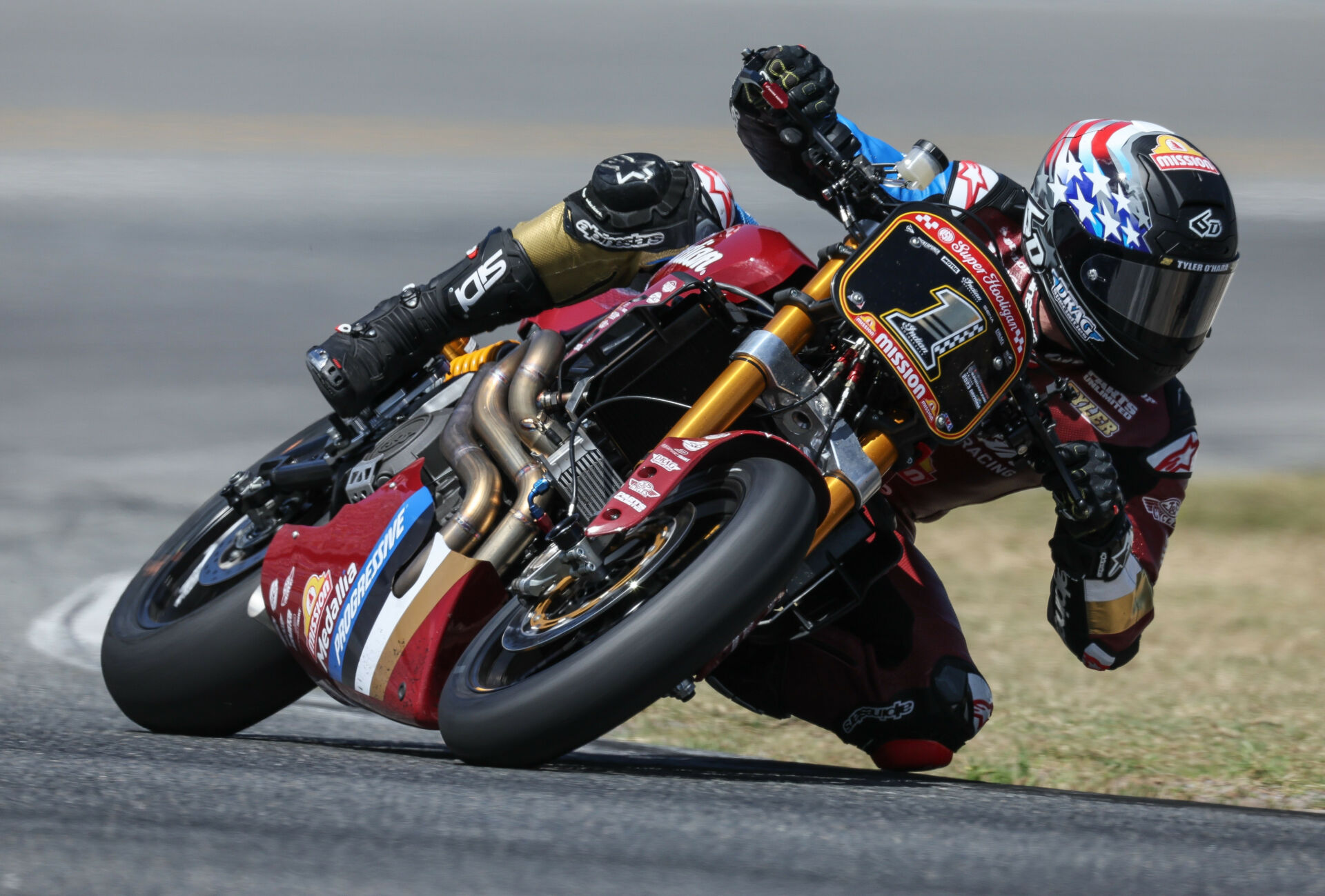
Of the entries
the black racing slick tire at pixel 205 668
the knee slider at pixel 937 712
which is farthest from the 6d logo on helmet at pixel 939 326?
the black racing slick tire at pixel 205 668

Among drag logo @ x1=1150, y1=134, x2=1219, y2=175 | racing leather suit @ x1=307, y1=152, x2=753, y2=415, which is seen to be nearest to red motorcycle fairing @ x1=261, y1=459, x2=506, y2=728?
racing leather suit @ x1=307, y1=152, x2=753, y2=415

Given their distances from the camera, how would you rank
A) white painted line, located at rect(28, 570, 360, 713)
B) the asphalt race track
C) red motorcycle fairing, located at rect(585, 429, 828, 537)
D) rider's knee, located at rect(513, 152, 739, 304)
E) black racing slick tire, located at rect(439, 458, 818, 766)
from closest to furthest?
the asphalt race track
black racing slick tire, located at rect(439, 458, 818, 766)
red motorcycle fairing, located at rect(585, 429, 828, 537)
rider's knee, located at rect(513, 152, 739, 304)
white painted line, located at rect(28, 570, 360, 713)

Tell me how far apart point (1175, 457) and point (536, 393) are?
1.36 meters

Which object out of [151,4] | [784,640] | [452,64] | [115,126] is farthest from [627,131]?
[784,640]

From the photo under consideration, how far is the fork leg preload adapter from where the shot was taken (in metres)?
2.89

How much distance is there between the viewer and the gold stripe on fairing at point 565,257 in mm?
3648

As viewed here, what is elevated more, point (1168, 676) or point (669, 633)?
point (669, 633)

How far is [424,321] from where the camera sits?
12.3 ft

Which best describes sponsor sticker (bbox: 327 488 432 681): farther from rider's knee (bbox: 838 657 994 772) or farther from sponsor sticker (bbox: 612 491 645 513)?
rider's knee (bbox: 838 657 994 772)

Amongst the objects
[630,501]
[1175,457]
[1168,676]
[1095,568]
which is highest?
[630,501]

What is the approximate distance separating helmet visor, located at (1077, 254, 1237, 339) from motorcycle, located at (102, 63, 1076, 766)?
23 centimetres

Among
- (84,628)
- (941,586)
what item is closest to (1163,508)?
(941,586)

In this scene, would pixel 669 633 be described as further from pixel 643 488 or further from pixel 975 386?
pixel 975 386

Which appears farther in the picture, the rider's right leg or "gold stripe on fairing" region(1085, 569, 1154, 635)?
the rider's right leg
